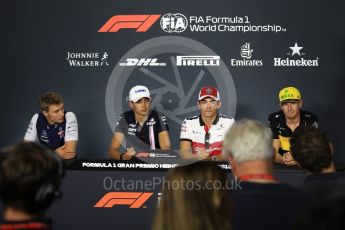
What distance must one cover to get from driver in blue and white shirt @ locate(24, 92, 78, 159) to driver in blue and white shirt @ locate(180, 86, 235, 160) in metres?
0.91

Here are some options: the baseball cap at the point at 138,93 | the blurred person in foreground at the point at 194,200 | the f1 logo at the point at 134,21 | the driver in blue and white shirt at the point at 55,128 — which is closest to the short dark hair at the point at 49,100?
the driver in blue and white shirt at the point at 55,128

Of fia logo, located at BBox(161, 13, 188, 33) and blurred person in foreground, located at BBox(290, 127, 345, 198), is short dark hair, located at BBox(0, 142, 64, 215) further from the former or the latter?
fia logo, located at BBox(161, 13, 188, 33)

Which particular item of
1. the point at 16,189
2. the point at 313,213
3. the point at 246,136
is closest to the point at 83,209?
the point at 246,136

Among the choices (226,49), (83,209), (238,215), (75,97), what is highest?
(226,49)

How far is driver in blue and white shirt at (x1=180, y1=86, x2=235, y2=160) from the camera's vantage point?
166 inches

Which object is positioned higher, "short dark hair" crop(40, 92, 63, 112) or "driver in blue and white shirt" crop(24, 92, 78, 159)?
"short dark hair" crop(40, 92, 63, 112)

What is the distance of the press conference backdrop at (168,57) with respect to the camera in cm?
535

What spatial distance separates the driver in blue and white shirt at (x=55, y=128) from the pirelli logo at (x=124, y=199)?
43.5 inches

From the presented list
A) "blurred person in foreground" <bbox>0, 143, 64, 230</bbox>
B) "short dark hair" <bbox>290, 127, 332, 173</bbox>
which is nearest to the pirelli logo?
"short dark hair" <bbox>290, 127, 332, 173</bbox>

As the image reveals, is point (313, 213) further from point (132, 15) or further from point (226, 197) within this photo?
point (132, 15)

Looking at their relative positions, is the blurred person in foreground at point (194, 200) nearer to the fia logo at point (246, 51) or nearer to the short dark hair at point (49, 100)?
the short dark hair at point (49, 100)

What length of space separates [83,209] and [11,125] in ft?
9.13

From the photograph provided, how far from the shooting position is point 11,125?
564cm

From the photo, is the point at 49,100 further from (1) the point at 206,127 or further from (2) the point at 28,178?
(2) the point at 28,178
